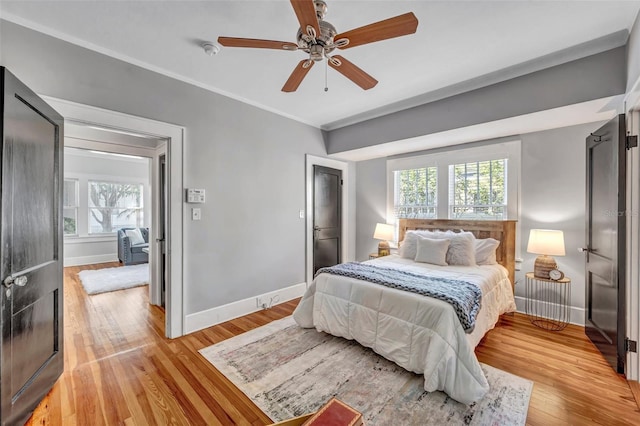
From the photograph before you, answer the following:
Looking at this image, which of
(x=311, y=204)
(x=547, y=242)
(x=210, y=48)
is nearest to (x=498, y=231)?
(x=547, y=242)

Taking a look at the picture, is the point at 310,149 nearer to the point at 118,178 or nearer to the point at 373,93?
the point at 373,93

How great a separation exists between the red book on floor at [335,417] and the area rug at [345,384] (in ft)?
3.29

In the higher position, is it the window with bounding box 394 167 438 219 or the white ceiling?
the white ceiling

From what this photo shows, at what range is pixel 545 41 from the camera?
2.20m

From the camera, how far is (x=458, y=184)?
13.0 feet

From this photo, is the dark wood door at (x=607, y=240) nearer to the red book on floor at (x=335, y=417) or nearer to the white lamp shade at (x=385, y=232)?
the white lamp shade at (x=385, y=232)

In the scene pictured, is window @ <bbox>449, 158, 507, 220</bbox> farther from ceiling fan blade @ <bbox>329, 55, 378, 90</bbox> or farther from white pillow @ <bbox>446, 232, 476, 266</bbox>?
ceiling fan blade @ <bbox>329, 55, 378, 90</bbox>

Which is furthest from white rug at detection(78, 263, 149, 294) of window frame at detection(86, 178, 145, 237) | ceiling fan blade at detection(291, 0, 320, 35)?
ceiling fan blade at detection(291, 0, 320, 35)

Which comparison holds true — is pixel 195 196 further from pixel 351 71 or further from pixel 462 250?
pixel 462 250

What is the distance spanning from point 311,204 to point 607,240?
3.30m

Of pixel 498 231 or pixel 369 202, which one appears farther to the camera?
pixel 369 202

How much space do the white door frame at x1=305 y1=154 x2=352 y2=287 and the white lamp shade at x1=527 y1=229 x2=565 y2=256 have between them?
2.72 meters

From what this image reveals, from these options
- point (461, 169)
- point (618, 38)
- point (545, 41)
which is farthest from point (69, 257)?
point (618, 38)

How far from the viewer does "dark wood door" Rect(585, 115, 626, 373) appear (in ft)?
6.73
